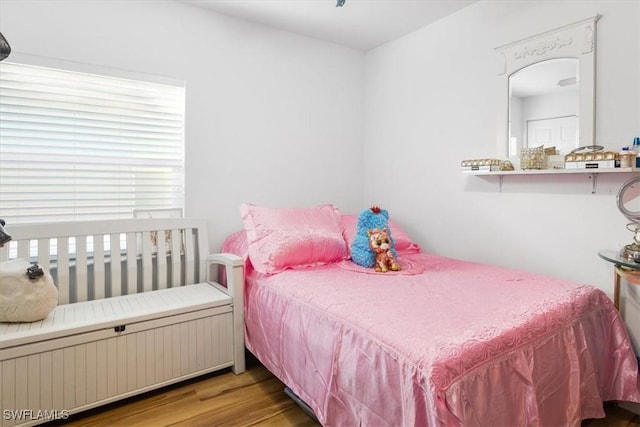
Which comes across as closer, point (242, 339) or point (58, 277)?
point (58, 277)

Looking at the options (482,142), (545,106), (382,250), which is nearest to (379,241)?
(382,250)

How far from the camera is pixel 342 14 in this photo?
2770 millimetres

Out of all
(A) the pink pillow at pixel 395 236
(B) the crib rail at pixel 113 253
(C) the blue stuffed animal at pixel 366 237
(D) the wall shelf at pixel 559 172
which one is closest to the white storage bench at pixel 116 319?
(B) the crib rail at pixel 113 253

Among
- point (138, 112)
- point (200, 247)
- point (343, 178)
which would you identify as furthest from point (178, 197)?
point (343, 178)

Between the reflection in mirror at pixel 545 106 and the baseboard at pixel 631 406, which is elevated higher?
the reflection in mirror at pixel 545 106

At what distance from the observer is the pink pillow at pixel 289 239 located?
226 cm

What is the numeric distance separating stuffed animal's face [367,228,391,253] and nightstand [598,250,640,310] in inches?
43.9

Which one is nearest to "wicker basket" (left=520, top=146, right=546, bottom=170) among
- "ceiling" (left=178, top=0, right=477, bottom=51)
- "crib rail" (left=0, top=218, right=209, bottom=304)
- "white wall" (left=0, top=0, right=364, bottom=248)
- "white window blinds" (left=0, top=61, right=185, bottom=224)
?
"ceiling" (left=178, top=0, right=477, bottom=51)

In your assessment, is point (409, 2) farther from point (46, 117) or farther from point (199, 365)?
point (199, 365)

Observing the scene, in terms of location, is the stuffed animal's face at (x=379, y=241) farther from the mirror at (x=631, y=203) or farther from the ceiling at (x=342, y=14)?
the ceiling at (x=342, y=14)

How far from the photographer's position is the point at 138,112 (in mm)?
2490

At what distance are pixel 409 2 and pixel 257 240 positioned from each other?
1.96m

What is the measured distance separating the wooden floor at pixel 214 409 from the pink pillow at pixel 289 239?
0.69 meters

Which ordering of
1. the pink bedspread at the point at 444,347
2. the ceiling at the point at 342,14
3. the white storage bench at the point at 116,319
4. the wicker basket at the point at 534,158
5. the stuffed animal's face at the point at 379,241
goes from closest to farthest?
the pink bedspread at the point at 444,347
the white storage bench at the point at 116,319
the wicker basket at the point at 534,158
the stuffed animal's face at the point at 379,241
the ceiling at the point at 342,14
